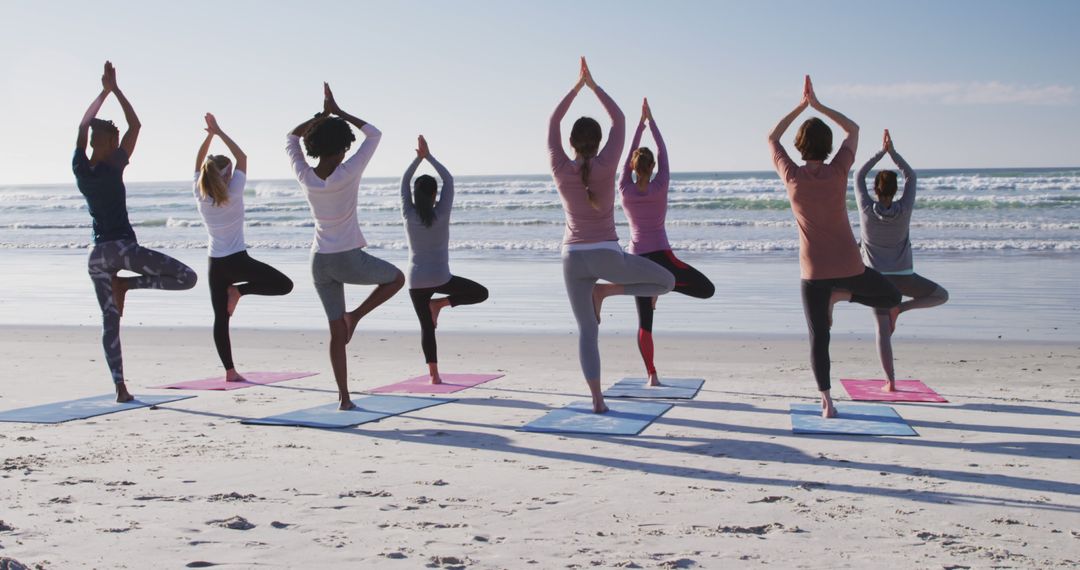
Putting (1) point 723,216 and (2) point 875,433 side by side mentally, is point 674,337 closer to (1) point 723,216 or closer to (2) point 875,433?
(2) point 875,433

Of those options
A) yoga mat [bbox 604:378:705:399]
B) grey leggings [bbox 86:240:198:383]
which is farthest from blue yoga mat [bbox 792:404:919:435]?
grey leggings [bbox 86:240:198:383]

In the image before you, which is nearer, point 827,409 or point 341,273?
point 827,409

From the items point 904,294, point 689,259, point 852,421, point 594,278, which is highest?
point 594,278

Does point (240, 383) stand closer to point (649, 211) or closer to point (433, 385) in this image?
point (433, 385)

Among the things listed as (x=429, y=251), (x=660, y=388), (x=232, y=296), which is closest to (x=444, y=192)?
(x=429, y=251)

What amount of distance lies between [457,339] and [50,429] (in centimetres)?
468

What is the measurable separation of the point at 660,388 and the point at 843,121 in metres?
2.28

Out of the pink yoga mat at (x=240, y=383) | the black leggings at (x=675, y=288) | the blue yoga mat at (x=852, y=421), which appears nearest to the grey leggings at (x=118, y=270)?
the pink yoga mat at (x=240, y=383)

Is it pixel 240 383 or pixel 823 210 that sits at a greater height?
pixel 823 210

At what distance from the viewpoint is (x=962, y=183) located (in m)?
38.9

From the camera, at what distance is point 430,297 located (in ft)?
25.0

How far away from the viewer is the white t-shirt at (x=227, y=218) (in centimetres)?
736


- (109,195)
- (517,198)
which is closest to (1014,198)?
(517,198)

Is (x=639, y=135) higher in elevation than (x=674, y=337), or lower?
higher
